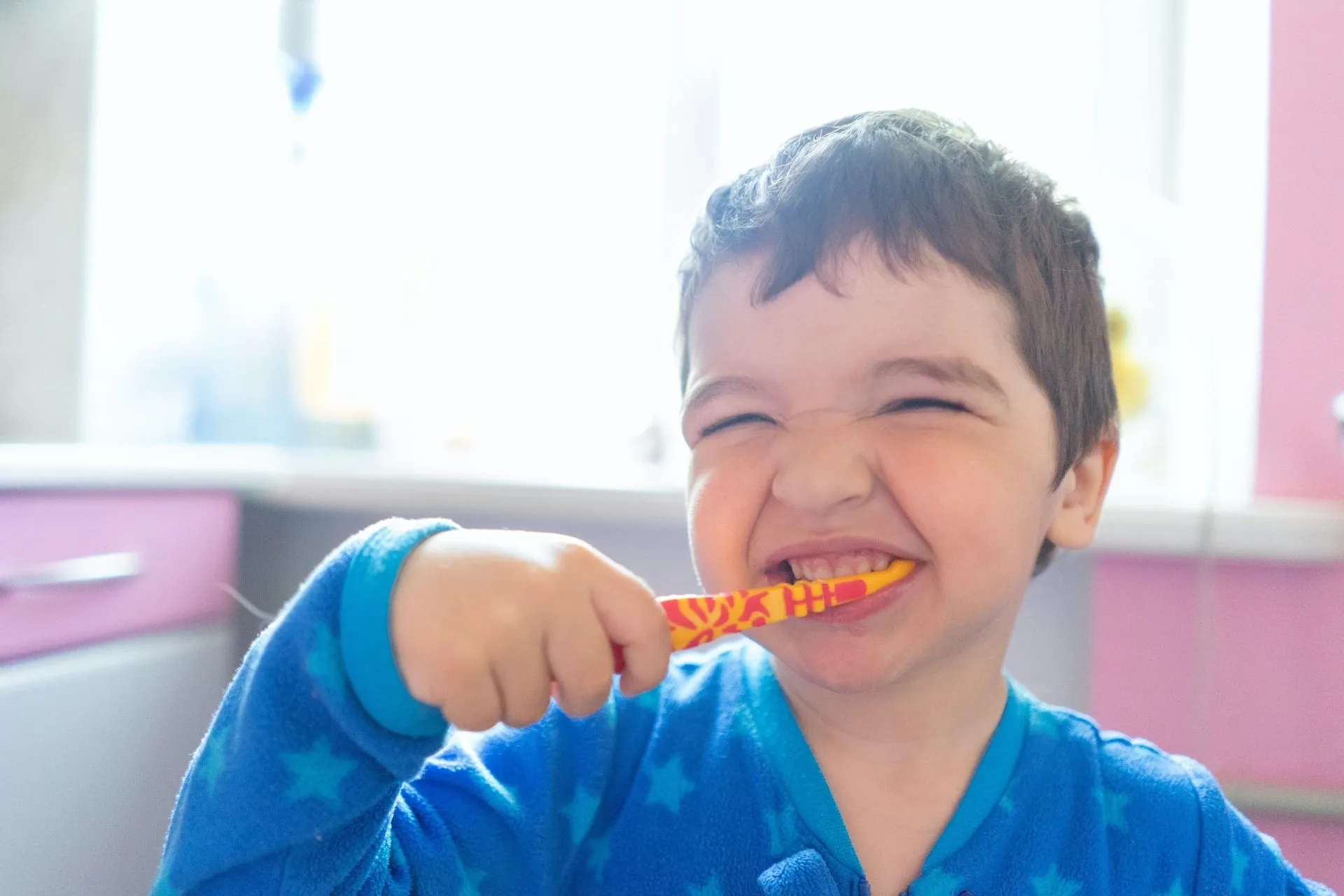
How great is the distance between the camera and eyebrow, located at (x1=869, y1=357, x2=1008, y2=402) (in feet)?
1.98

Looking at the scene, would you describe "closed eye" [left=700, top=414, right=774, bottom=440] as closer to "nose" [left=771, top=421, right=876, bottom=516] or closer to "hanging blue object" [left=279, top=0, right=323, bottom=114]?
"nose" [left=771, top=421, right=876, bottom=516]

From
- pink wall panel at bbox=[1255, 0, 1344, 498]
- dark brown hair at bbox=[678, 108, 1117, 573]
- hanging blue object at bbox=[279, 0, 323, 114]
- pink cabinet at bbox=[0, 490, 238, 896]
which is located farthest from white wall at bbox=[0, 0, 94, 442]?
pink wall panel at bbox=[1255, 0, 1344, 498]

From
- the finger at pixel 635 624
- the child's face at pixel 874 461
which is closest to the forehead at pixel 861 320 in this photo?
the child's face at pixel 874 461

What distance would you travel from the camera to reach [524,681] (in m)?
0.43

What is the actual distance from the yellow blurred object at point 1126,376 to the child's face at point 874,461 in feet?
1.92

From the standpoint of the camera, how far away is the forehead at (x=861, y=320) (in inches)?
23.7

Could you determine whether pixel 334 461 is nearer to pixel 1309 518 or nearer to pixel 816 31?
pixel 816 31

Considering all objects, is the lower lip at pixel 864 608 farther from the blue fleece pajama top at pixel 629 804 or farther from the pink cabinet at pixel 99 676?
the pink cabinet at pixel 99 676

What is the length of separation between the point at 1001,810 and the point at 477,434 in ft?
3.41

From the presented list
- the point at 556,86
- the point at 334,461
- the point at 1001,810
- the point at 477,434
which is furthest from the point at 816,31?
the point at 1001,810

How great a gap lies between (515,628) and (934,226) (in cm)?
36

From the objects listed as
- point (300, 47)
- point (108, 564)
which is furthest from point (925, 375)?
point (300, 47)

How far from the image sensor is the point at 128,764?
0.96 meters

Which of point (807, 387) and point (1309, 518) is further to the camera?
point (1309, 518)
